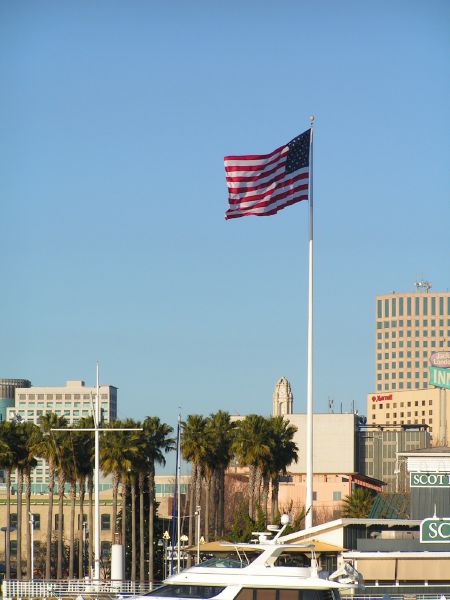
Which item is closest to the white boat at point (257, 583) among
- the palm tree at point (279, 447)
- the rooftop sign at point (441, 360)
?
→ the rooftop sign at point (441, 360)

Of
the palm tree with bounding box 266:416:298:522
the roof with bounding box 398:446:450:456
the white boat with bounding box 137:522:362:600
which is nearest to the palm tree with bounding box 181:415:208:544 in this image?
the palm tree with bounding box 266:416:298:522

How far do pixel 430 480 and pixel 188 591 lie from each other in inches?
1372

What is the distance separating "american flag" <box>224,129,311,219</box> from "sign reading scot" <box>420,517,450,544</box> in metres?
17.0

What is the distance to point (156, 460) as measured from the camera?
120 meters

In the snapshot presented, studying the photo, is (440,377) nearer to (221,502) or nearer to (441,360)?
(441,360)

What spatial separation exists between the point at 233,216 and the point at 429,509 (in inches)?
926

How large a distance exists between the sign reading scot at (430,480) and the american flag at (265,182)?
64.7 ft

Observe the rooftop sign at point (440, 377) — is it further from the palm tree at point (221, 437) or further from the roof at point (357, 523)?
the palm tree at point (221, 437)

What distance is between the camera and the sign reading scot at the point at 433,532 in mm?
60375

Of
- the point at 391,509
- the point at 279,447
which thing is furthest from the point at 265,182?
the point at 279,447

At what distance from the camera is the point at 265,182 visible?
52.9m

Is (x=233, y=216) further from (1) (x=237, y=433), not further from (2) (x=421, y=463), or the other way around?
(1) (x=237, y=433)

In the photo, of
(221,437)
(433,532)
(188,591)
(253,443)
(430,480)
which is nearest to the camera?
(188,591)

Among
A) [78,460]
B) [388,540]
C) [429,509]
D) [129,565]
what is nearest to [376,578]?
[388,540]
